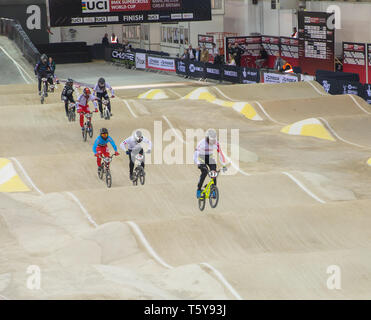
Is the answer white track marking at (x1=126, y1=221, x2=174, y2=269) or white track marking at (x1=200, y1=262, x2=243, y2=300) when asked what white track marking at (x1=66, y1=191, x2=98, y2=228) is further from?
white track marking at (x1=200, y1=262, x2=243, y2=300)

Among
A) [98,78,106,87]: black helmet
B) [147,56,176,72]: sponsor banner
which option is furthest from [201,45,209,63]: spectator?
[98,78,106,87]: black helmet

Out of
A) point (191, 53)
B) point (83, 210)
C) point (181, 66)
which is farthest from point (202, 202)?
point (181, 66)

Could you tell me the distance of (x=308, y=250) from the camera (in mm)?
13508

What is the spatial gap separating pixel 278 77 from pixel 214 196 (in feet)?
70.9

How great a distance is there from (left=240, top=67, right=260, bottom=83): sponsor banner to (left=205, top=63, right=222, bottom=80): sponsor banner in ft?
7.17

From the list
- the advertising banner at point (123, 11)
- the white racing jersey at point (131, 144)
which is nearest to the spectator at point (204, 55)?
the advertising banner at point (123, 11)

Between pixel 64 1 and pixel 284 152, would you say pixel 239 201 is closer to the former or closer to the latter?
pixel 284 152

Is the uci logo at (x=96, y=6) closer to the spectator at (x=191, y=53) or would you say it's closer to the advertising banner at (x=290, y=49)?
the spectator at (x=191, y=53)

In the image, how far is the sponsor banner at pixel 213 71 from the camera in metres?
40.8

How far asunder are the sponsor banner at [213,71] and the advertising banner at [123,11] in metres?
2.78

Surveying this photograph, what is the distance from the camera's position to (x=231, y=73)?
39.9 metres

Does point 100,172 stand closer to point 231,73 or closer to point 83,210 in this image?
point 83,210

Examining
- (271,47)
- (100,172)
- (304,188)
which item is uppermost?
(271,47)

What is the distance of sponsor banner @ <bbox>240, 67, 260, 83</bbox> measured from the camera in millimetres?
37812
